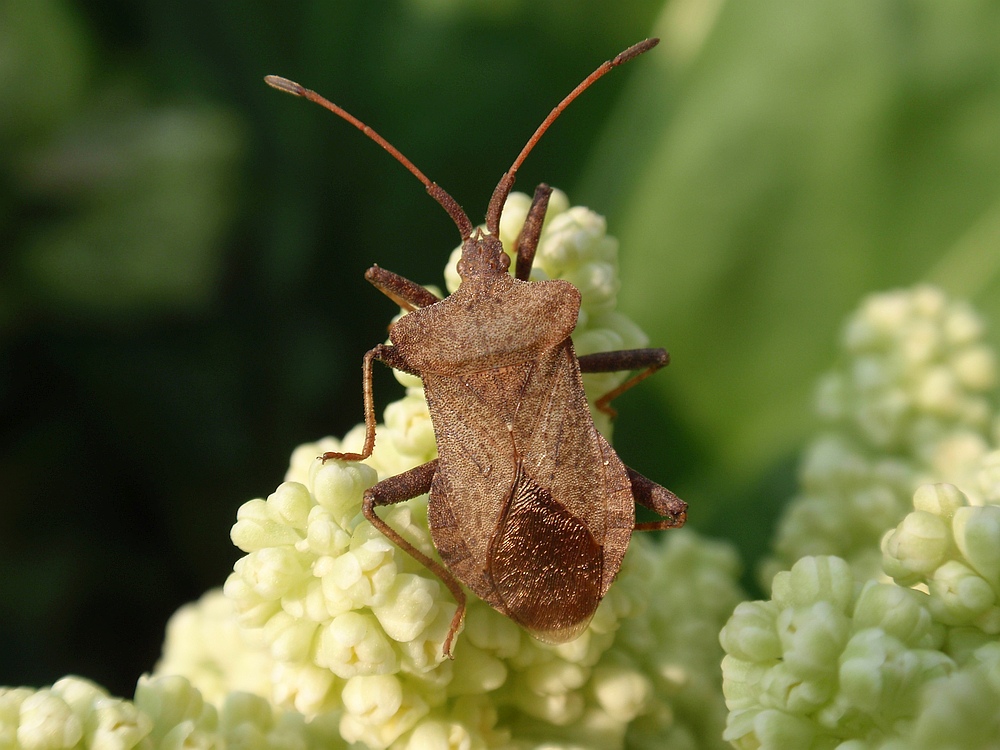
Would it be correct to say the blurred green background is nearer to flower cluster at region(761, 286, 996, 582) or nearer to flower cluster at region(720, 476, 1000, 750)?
flower cluster at region(761, 286, 996, 582)

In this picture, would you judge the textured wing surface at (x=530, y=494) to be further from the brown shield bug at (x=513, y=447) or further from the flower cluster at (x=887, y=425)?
the flower cluster at (x=887, y=425)

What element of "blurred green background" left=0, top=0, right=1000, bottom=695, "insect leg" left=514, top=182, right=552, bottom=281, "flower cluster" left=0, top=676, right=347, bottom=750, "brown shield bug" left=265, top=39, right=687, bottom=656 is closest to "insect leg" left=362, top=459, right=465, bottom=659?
"brown shield bug" left=265, top=39, right=687, bottom=656

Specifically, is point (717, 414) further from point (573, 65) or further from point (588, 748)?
point (588, 748)

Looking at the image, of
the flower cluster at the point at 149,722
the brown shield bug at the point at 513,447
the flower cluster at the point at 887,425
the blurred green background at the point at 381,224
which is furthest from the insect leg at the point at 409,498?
the blurred green background at the point at 381,224

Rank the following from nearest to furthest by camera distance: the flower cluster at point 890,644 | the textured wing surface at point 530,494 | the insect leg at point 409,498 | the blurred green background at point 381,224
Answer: the flower cluster at point 890,644 < the insect leg at point 409,498 < the textured wing surface at point 530,494 < the blurred green background at point 381,224

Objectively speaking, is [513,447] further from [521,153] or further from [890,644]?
[890,644]

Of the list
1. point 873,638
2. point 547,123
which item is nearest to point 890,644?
point 873,638
